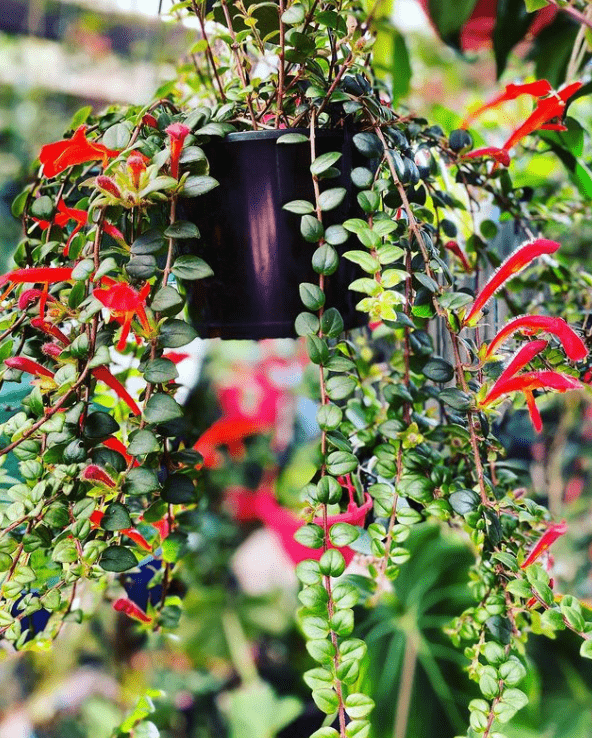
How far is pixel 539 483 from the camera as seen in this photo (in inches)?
38.7

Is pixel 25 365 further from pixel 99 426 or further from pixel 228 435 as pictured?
pixel 228 435

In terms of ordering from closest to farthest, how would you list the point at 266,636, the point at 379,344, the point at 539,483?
the point at 379,344 < the point at 539,483 < the point at 266,636

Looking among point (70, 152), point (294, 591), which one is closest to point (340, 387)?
point (70, 152)

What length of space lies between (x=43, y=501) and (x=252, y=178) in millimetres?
315

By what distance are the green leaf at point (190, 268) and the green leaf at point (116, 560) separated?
0.21m

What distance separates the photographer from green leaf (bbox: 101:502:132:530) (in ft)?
1.40

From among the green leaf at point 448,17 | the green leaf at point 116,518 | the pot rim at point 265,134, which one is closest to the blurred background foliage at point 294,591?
the green leaf at point 448,17

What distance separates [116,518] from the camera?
17.0 inches

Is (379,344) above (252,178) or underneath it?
underneath

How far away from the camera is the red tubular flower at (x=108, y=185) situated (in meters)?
0.43

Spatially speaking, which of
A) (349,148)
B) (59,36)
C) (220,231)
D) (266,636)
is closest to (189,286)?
(220,231)

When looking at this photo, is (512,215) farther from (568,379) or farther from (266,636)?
(266,636)

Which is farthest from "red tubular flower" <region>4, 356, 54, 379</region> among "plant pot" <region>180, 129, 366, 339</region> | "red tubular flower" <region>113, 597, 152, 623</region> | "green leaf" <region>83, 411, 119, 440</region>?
"red tubular flower" <region>113, 597, 152, 623</region>

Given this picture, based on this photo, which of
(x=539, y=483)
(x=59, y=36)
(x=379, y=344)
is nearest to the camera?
(x=379, y=344)
